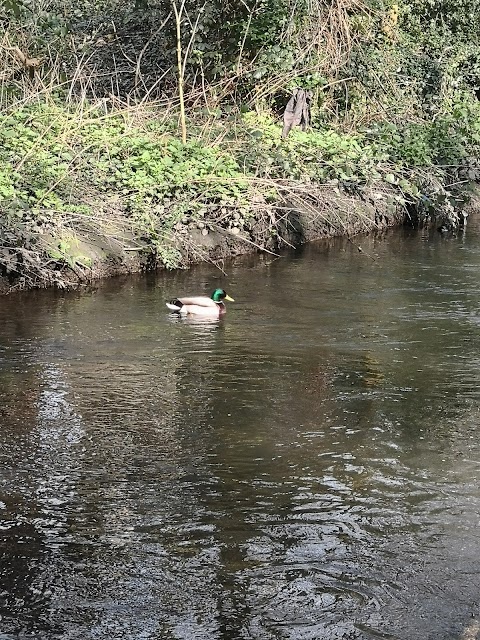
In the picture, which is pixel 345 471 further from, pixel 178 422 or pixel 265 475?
pixel 178 422

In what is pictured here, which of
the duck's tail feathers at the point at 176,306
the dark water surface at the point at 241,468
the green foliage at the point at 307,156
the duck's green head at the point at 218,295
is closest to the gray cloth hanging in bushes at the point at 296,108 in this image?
the green foliage at the point at 307,156

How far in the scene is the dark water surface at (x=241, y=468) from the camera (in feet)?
17.9

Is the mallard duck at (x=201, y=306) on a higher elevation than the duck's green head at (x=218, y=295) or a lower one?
lower

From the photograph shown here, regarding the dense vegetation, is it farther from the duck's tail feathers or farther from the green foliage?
the duck's tail feathers

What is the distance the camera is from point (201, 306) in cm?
1196

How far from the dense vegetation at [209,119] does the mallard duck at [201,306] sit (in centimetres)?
170

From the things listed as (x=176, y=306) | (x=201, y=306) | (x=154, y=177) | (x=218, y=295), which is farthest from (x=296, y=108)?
(x=201, y=306)

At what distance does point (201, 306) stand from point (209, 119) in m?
6.32

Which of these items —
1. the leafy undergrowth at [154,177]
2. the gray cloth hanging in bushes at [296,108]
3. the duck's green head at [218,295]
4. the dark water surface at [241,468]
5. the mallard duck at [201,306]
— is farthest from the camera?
the gray cloth hanging in bushes at [296,108]

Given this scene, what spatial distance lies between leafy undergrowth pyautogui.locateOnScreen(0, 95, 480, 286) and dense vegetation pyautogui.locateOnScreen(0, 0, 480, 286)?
31 millimetres

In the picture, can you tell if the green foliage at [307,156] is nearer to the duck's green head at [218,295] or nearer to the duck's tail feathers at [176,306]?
the duck's green head at [218,295]

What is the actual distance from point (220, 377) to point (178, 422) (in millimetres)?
1377

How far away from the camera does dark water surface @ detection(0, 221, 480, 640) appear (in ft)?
17.9

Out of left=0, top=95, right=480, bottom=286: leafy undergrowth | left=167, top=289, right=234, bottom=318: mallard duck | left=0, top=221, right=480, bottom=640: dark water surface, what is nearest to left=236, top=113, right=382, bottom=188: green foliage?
left=0, top=95, right=480, bottom=286: leafy undergrowth
